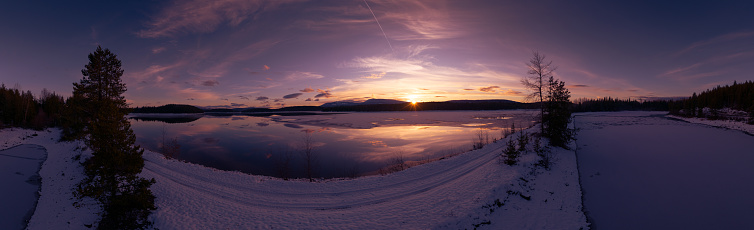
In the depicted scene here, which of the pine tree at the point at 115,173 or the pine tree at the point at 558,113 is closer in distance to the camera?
the pine tree at the point at 115,173

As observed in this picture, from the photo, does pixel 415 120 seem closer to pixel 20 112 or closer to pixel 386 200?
pixel 386 200

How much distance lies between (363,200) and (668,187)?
18141 millimetres

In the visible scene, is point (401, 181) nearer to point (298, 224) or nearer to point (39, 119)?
point (298, 224)

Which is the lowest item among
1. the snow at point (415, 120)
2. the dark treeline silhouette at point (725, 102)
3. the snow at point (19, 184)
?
the snow at point (19, 184)

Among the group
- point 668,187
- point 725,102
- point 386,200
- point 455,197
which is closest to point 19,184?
point 386,200

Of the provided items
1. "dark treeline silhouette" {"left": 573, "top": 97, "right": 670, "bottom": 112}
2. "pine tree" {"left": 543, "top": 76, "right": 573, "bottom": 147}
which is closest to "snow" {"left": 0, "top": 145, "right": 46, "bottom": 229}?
"pine tree" {"left": 543, "top": 76, "right": 573, "bottom": 147}

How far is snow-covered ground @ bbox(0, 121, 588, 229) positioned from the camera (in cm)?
1080

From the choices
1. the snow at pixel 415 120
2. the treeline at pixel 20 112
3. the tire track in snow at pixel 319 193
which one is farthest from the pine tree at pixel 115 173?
the treeline at pixel 20 112

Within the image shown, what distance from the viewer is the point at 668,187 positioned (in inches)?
592

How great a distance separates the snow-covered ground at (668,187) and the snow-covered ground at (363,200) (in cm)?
145

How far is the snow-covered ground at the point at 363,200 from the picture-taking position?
35.4ft

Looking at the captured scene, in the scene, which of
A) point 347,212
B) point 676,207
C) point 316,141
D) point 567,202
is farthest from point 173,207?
point 676,207

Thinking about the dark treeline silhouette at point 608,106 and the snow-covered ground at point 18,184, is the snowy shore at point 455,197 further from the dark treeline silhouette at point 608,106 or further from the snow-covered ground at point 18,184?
the dark treeline silhouette at point 608,106

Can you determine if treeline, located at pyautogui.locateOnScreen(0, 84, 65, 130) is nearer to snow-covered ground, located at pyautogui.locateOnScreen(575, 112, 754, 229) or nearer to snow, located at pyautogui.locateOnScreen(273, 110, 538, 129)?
snow, located at pyautogui.locateOnScreen(273, 110, 538, 129)
